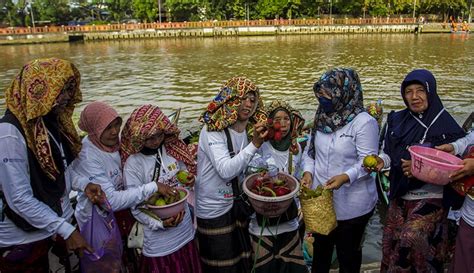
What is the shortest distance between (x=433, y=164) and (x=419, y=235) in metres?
0.63

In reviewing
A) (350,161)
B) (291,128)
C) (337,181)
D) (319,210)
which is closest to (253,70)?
(291,128)

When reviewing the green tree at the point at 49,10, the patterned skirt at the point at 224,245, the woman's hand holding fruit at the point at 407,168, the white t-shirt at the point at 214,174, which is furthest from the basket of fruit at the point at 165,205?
the green tree at the point at 49,10

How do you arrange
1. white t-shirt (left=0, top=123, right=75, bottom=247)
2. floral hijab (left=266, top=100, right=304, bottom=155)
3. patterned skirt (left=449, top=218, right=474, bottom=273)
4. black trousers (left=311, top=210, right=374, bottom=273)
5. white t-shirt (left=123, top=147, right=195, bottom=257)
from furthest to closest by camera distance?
1. floral hijab (left=266, top=100, right=304, bottom=155)
2. black trousers (left=311, top=210, right=374, bottom=273)
3. white t-shirt (left=123, top=147, right=195, bottom=257)
4. patterned skirt (left=449, top=218, right=474, bottom=273)
5. white t-shirt (left=0, top=123, right=75, bottom=247)

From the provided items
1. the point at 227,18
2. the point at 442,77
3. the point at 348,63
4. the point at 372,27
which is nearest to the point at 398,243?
the point at 442,77

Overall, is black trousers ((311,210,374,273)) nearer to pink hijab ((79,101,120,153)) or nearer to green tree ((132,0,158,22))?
pink hijab ((79,101,120,153))

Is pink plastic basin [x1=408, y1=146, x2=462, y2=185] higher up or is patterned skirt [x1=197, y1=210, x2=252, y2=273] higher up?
pink plastic basin [x1=408, y1=146, x2=462, y2=185]

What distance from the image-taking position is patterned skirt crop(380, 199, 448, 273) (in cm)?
274

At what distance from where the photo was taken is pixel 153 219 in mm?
2676

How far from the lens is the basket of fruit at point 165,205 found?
262 centimetres

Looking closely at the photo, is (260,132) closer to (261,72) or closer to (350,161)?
(350,161)

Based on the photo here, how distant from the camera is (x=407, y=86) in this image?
9.14 feet

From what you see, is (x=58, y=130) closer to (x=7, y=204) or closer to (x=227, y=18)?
(x=7, y=204)

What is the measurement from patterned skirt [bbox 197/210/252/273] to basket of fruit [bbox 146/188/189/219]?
344 mm

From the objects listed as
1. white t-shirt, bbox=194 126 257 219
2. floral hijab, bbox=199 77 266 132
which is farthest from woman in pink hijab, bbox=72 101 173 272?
floral hijab, bbox=199 77 266 132
